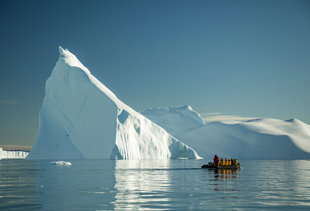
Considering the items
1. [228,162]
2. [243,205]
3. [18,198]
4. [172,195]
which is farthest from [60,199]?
[228,162]

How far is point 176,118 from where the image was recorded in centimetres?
15712

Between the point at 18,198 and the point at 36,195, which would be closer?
the point at 18,198

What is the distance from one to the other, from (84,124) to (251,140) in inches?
2485

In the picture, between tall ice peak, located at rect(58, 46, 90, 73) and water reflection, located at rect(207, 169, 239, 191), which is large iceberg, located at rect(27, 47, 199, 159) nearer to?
tall ice peak, located at rect(58, 46, 90, 73)

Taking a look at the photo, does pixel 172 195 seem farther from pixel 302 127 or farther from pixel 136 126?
pixel 302 127

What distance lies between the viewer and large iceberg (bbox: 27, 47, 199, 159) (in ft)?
216

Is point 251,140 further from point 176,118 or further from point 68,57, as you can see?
point 68,57

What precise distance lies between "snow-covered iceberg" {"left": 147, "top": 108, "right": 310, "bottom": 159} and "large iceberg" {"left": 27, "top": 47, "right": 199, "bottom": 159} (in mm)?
40800

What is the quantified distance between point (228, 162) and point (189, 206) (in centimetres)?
2512

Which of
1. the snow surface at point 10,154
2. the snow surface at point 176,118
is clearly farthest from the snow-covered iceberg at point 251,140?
the snow surface at point 10,154

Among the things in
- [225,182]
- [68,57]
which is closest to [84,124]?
[68,57]

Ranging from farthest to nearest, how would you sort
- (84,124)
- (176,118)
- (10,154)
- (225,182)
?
1. (176,118)
2. (10,154)
3. (84,124)
4. (225,182)

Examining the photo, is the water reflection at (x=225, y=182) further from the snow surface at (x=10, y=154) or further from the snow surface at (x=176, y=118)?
the snow surface at (x=176, y=118)

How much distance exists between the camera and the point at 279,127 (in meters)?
122
